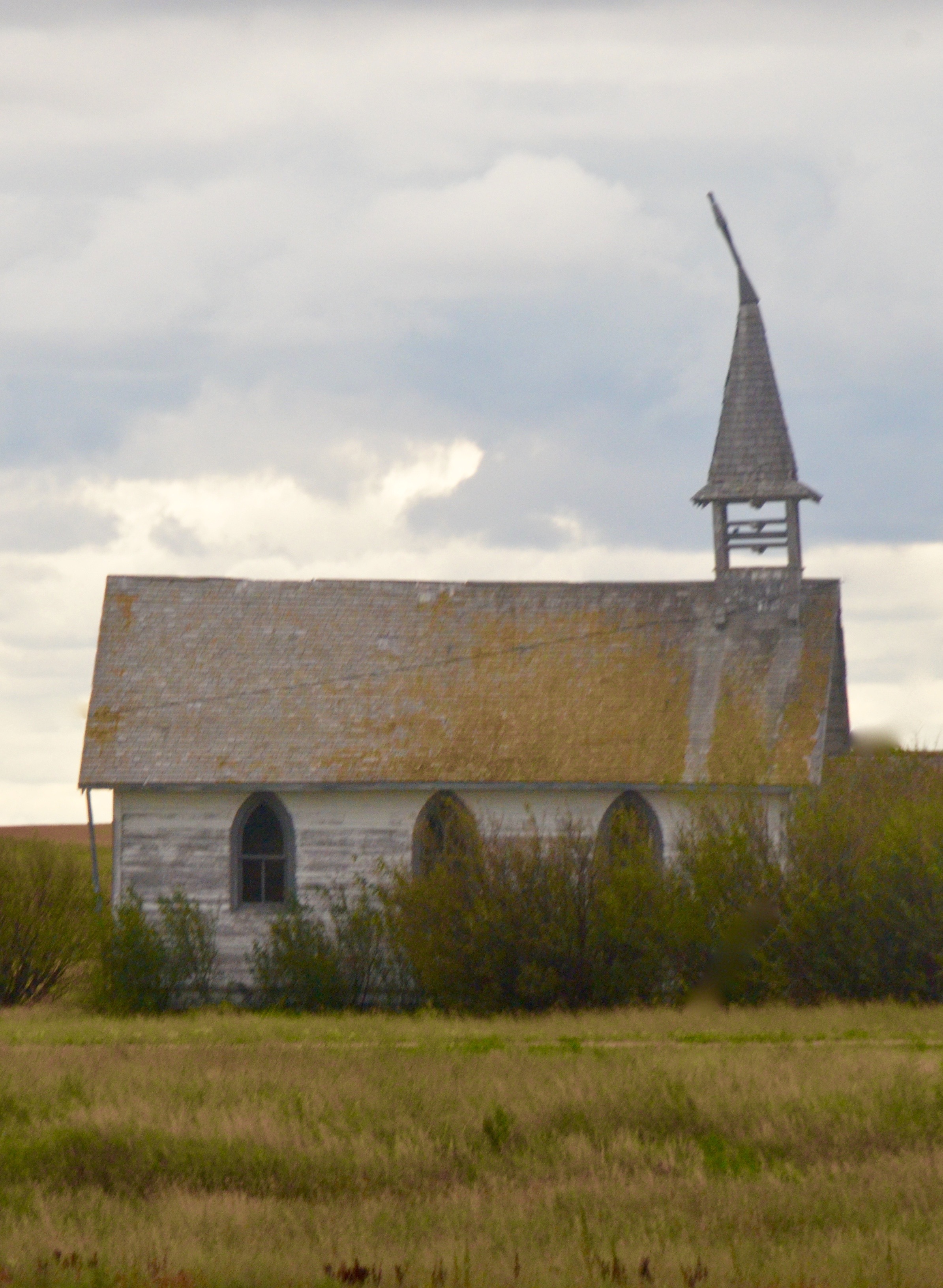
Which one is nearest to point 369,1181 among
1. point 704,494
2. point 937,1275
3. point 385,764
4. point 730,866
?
point 937,1275

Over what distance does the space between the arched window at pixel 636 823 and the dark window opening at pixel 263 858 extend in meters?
5.65

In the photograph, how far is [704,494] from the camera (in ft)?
108

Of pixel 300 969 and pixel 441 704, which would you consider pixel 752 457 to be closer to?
pixel 441 704

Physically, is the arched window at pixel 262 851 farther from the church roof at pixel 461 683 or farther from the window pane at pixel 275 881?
the church roof at pixel 461 683

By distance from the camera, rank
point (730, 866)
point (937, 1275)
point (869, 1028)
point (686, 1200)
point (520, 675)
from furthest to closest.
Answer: point (520, 675) → point (730, 866) → point (869, 1028) → point (686, 1200) → point (937, 1275)

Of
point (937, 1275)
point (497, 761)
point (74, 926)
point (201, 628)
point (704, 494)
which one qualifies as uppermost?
point (704, 494)

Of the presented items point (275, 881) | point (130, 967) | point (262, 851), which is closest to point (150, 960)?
point (130, 967)

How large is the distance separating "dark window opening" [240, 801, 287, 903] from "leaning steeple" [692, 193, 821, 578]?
946 centimetres

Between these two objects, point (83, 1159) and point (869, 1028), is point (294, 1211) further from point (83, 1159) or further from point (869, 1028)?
point (869, 1028)

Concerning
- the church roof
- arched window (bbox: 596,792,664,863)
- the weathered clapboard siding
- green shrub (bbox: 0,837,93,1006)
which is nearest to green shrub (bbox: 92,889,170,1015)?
green shrub (bbox: 0,837,93,1006)

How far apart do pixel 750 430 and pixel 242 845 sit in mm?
12306

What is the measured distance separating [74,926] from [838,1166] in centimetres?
1878

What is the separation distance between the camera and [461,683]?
32.1 meters

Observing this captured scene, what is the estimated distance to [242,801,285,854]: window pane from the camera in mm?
30922
